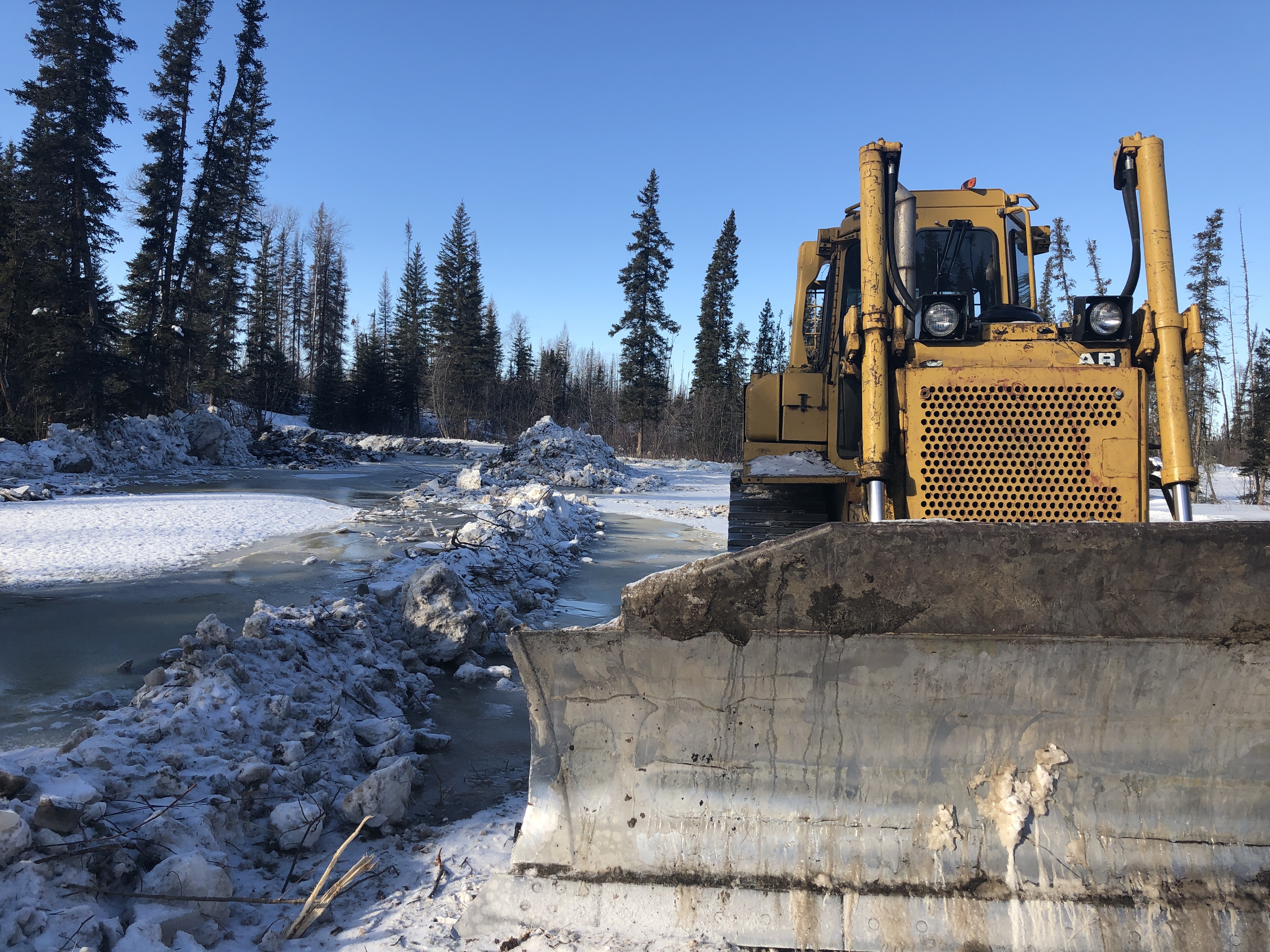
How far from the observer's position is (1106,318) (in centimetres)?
333

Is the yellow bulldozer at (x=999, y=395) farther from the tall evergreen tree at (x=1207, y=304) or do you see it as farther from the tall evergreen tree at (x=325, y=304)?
the tall evergreen tree at (x=325, y=304)

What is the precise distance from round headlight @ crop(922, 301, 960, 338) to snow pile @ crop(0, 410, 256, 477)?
18.4 m

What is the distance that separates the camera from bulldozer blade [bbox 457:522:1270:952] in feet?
6.48

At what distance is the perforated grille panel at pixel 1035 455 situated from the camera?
311 centimetres

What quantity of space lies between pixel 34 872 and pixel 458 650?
304 cm

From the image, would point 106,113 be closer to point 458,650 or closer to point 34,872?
point 458,650

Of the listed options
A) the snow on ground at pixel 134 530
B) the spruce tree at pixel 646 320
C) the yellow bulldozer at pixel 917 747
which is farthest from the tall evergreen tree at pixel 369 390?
the yellow bulldozer at pixel 917 747

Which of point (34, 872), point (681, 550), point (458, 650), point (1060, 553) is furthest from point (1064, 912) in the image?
point (681, 550)

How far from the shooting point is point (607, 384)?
72.2 m

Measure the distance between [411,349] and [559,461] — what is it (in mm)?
32294

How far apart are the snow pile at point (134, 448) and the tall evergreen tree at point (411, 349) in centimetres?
2262

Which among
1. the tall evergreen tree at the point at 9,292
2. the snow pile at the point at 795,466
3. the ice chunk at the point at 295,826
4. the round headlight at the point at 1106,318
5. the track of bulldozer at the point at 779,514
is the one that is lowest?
the ice chunk at the point at 295,826

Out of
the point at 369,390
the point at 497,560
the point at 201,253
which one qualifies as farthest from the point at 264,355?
the point at 497,560

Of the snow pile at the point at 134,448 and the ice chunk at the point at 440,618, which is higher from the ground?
the snow pile at the point at 134,448
